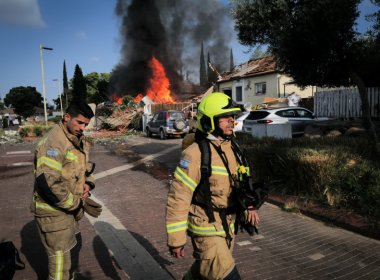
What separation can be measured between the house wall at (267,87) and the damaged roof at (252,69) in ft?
1.13

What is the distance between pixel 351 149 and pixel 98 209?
5.47 meters

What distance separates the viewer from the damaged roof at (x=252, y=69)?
89.4ft

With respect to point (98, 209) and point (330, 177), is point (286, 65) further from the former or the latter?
point (98, 209)

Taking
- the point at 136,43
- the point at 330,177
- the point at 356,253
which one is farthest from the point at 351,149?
the point at 136,43

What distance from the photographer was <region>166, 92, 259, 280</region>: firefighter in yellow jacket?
2521mm

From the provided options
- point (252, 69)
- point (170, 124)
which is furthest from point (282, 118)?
point (252, 69)

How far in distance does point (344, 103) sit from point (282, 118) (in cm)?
299

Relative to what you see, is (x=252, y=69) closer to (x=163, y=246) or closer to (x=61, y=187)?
(x=163, y=246)

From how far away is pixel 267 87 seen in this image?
27.0 meters

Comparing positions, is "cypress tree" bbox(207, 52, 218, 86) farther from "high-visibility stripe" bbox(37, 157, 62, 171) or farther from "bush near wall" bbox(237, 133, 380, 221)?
"high-visibility stripe" bbox(37, 157, 62, 171)

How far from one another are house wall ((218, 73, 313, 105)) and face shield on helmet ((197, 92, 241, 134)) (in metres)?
22.3

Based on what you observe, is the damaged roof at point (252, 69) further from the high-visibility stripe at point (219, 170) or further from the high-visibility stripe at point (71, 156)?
the high-visibility stripe at point (219, 170)

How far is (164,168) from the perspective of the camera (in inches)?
448

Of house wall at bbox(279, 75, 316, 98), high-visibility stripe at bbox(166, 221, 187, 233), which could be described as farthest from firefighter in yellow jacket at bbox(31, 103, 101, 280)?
house wall at bbox(279, 75, 316, 98)
